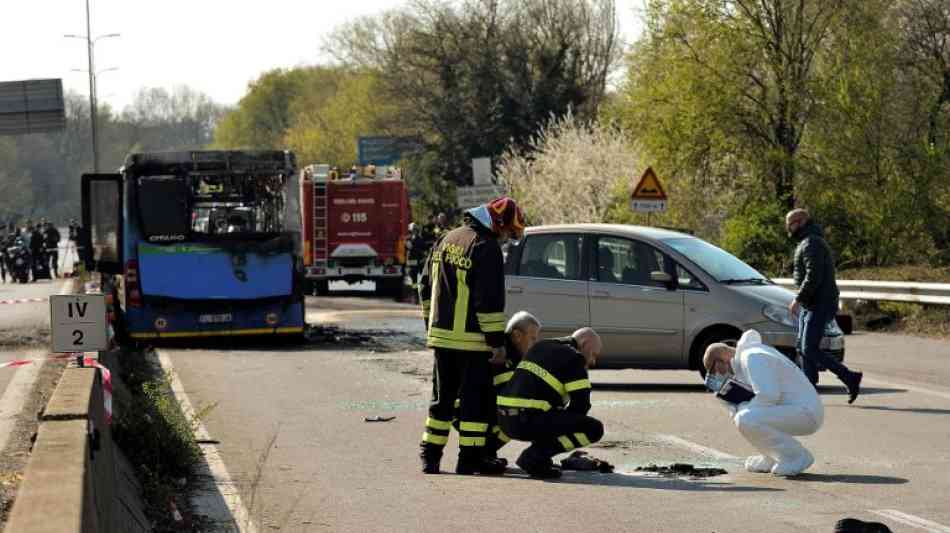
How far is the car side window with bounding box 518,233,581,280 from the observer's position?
52.5 ft

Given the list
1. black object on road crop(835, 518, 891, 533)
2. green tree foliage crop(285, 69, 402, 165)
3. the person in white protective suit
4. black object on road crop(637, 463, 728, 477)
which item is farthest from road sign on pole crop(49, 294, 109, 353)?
green tree foliage crop(285, 69, 402, 165)

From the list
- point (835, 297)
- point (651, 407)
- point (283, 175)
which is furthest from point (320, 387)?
point (283, 175)

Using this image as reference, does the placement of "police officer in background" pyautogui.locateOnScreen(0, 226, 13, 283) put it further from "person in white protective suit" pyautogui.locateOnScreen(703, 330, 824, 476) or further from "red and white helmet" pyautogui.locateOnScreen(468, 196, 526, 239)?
"person in white protective suit" pyautogui.locateOnScreen(703, 330, 824, 476)

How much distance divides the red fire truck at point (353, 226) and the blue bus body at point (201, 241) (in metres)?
14.3

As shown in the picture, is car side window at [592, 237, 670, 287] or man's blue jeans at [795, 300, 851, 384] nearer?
man's blue jeans at [795, 300, 851, 384]

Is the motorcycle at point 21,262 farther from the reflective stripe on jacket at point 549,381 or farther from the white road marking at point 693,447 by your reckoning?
the reflective stripe on jacket at point 549,381

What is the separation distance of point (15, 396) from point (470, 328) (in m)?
7.00

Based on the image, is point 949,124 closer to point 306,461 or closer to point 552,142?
point 552,142

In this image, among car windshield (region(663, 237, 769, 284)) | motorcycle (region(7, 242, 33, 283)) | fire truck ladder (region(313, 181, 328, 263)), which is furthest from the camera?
motorcycle (region(7, 242, 33, 283))

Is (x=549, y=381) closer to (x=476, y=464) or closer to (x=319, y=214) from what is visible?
(x=476, y=464)

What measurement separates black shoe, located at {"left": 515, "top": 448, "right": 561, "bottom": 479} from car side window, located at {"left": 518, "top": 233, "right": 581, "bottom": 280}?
20.1 feet

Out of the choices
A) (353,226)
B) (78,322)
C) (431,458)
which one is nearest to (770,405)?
(431,458)

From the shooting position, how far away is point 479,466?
10.1 meters

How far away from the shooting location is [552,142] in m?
53.0
